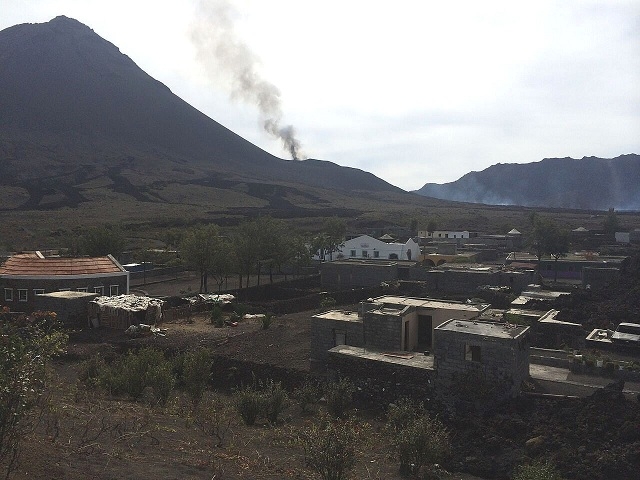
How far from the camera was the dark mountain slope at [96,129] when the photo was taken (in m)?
132

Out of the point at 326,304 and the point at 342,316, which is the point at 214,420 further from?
the point at 326,304

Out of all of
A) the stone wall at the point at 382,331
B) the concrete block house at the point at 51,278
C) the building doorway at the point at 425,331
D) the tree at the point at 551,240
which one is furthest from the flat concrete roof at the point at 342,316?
the tree at the point at 551,240

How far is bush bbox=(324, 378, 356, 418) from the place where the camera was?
15.3m

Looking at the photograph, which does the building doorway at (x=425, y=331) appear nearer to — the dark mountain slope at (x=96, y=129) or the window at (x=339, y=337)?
the window at (x=339, y=337)

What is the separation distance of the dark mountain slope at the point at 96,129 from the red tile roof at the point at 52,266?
93.4m

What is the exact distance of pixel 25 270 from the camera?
1065 inches

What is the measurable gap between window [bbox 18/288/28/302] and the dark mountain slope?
94.8m

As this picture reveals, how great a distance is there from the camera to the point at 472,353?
1505cm

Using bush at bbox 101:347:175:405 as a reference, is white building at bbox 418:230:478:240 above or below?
above

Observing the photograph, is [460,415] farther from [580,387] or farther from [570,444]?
[580,387]

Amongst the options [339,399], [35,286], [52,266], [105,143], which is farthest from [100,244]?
[105,143]

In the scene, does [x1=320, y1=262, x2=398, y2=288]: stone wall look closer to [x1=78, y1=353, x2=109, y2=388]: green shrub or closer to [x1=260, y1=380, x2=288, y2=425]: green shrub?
[x1=78, y1=353, x2=109, y2=388]: green shrub

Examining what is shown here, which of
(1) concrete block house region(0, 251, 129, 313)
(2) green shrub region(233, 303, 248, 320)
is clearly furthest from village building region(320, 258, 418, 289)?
(1) concrete block house region(0, 251, 129, 313)

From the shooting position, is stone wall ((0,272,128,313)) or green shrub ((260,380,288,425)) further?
stone wall ((0,272,128,313))
